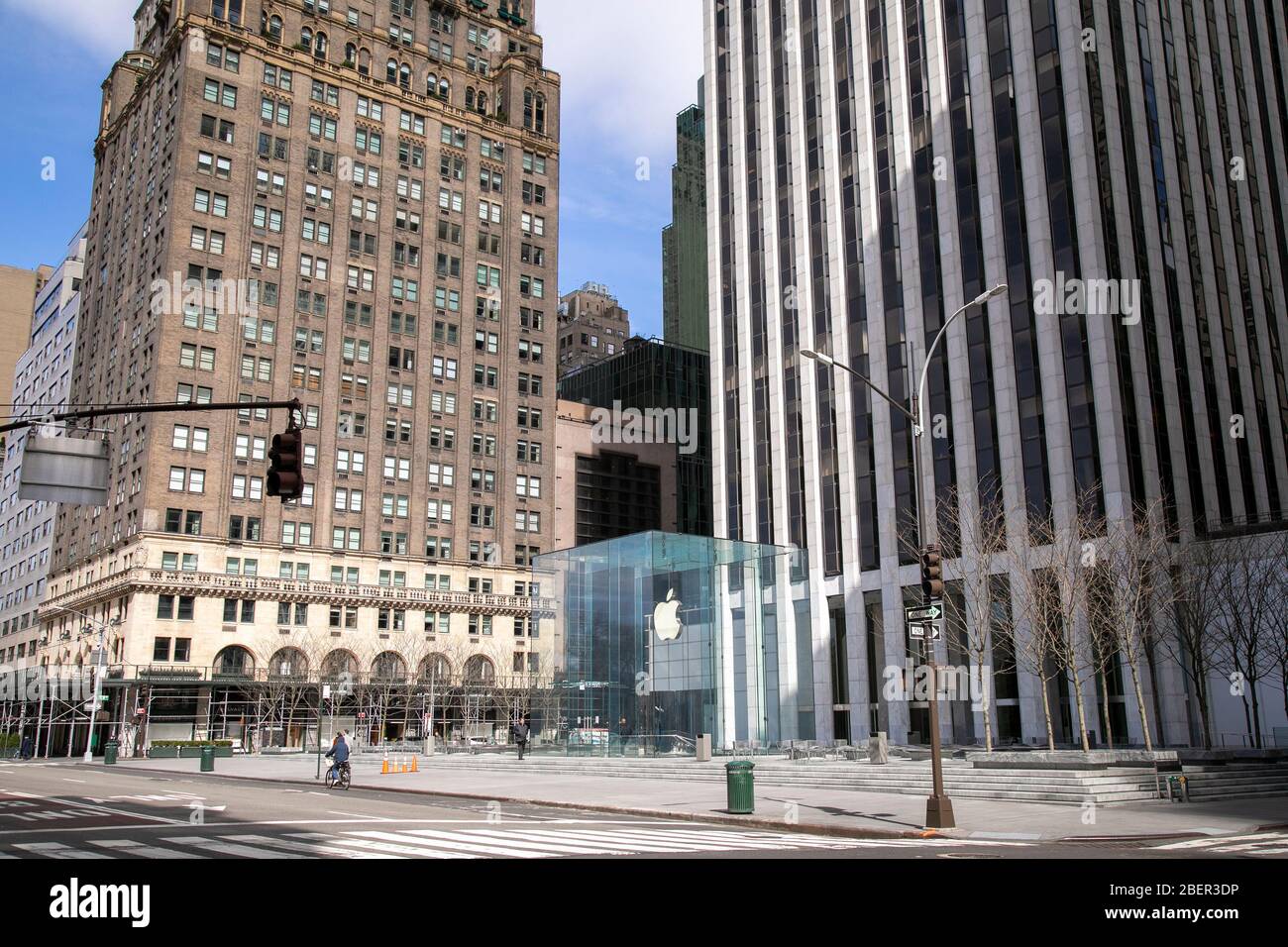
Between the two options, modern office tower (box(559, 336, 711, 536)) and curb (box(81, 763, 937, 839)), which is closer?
curb (box(81, 763, 937, 839))

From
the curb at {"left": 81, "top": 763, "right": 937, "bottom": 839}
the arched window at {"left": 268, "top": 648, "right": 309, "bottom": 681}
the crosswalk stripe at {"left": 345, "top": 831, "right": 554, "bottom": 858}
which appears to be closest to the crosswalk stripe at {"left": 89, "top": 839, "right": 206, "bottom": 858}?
the crosswalk stripe at {"left": 345, "top": 831, "right": 554, "bottom": 858}

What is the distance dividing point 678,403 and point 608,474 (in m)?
13.4

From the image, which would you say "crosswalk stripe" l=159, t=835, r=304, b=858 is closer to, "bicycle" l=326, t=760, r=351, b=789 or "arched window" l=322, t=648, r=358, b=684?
"bicycle" l=326, t=760, r=351, b=789

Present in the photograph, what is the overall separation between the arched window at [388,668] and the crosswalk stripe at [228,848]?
7025cm

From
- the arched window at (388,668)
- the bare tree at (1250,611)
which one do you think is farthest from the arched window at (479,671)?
the bare tree at (1250,611)

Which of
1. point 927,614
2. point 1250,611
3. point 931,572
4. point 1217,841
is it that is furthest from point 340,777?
point 1250,611

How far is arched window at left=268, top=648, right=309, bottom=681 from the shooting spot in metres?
80.4

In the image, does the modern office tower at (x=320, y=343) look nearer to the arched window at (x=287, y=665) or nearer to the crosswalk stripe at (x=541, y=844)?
the arched window at (x=287, y=665)

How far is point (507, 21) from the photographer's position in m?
111

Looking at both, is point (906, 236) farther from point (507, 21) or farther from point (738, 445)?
point (507, 21)

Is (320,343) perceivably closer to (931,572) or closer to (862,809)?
(862,809)

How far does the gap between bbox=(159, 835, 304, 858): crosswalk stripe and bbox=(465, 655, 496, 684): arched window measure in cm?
7252

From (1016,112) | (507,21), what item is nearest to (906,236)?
(1016,112)
